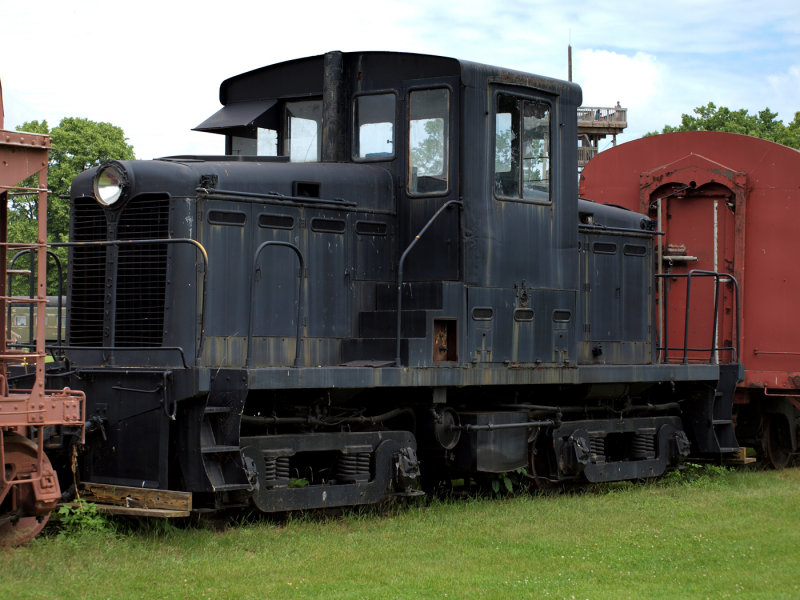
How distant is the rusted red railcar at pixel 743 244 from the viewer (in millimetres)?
13930

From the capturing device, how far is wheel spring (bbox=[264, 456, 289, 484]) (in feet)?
29.7

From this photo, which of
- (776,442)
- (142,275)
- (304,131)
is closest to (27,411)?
(142,275)

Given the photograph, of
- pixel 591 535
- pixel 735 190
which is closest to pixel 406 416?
pixel 591 535

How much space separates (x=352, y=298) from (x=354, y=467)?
5.26ft

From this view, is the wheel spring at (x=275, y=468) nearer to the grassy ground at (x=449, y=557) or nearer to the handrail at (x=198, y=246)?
the grassy ground at (x=449, y=557)

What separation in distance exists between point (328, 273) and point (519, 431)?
A: 2565 millimetres

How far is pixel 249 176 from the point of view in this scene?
31.2 feet

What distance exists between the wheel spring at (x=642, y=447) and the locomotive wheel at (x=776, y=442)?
8.41ft

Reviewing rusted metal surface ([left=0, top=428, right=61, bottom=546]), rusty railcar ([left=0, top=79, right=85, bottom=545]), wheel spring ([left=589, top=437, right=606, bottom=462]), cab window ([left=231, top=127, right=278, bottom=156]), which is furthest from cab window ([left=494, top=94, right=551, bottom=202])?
rusted metal surface ([left=0, top=428, right=61, bottom=546])

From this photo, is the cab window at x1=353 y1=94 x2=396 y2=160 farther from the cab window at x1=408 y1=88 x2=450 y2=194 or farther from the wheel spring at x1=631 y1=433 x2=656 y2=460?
the wheel spring at x1=631 y1=433 x2=656 y2=460

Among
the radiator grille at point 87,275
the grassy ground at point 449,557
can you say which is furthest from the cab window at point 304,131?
the grassy ground at point 449,557

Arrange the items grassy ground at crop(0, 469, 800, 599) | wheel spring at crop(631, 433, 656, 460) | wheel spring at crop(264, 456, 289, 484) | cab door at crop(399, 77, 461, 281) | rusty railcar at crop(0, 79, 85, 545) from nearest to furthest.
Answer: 1. grassy ground at crop(0, 469, 800, 599)
2. rusty railcar at crop(0, 79, 85, 545)
3. wheel spring at crop(264, 456, 289, 484)
4. cab door at crop(399, 77, 461, 281)
5. wheel spring at crop(631, 433, 656, 460)

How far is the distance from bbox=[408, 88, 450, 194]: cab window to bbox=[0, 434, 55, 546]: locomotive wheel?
4349mm

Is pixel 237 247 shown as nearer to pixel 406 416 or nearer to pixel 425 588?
pixel 406 416
